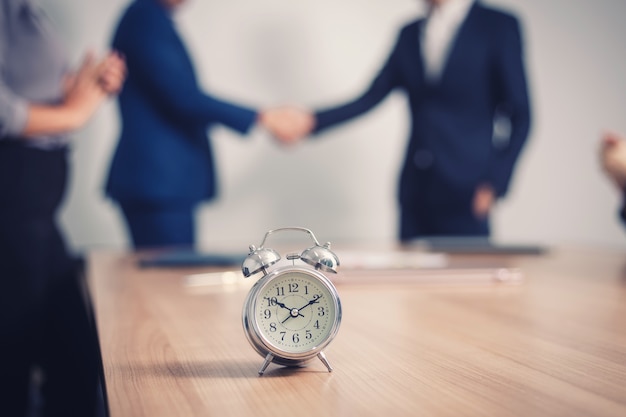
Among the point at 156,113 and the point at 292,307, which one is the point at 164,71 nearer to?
the point at 156,113

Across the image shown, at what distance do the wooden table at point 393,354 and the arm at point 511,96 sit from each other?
1.46 meters

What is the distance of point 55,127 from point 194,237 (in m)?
0.92

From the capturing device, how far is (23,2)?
6.60ft

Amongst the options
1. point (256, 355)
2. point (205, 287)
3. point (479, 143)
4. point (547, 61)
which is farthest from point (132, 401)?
point (547, 61)

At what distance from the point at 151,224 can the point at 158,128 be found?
1.27ft

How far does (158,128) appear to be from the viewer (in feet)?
8.95

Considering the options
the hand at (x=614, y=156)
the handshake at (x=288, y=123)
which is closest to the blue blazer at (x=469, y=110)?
the handshake at (x=288, y=123)

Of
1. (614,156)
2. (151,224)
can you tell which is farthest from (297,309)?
(151,224)

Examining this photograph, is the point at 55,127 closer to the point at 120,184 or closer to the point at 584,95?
the point at 120,184

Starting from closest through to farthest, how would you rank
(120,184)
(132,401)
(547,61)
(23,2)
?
(132,401)
(23,2)
(120,184)
(547,61)

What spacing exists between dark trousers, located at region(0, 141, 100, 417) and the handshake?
119 cm

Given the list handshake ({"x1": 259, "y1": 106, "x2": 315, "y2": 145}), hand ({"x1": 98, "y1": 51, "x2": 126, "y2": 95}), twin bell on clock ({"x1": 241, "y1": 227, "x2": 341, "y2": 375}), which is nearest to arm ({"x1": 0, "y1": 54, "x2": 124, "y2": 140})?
hand ({"x1": 98, "y1": 51, "x2": 126, "y2": 95})

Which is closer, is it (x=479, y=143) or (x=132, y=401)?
(x=132, y=401)

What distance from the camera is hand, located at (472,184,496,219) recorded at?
9.21 ft
